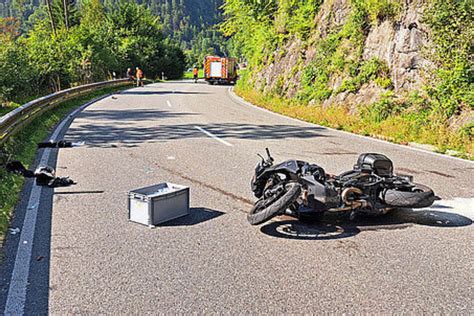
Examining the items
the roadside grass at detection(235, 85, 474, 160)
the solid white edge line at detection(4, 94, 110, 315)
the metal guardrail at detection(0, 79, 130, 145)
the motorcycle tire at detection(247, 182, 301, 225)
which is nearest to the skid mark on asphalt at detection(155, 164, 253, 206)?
the motorcycle tire at detection(247, 182, 301, 225)

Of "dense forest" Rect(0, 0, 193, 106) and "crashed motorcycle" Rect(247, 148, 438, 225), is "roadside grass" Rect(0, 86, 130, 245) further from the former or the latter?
"dense forest" Rect(0, 0, 193, 106)

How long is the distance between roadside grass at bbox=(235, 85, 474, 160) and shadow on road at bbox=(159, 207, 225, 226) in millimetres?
6504

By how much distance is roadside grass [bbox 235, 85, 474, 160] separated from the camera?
1132cm

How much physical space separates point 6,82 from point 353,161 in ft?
58.5

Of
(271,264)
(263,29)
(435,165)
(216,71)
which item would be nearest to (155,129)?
(435,165)

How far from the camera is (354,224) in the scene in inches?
235

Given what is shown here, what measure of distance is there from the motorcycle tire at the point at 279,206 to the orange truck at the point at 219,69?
44.8 m

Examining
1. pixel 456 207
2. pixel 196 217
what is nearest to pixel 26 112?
pixel 196 217

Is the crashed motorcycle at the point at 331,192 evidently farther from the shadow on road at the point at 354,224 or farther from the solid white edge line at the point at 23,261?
the solid white edge line at the point at 23,261

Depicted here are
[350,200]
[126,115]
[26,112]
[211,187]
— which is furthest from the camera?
[126,115]

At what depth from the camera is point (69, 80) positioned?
32500 mm

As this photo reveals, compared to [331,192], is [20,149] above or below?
below

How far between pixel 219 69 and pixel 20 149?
40.5 m

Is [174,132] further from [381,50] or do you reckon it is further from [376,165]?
[376,165]
